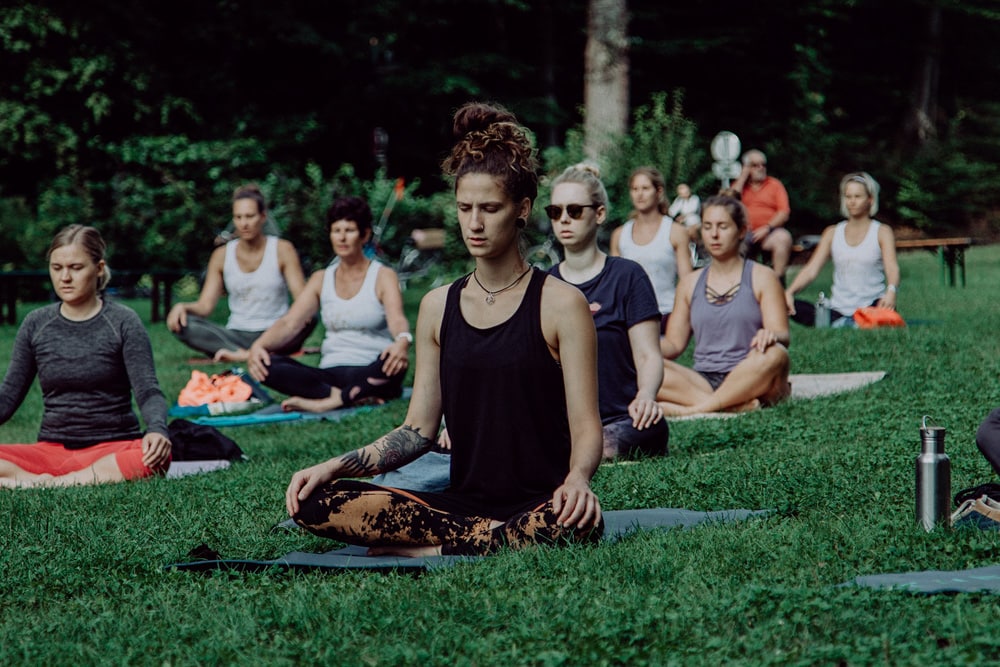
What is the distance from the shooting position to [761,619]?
351cm

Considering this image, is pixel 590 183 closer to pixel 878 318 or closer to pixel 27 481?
pixel 27 481

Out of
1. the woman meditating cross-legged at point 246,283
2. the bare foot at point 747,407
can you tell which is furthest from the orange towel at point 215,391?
the bare foot at point 747,407

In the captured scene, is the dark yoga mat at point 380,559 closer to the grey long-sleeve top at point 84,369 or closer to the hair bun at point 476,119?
the hair bun at point 476,119

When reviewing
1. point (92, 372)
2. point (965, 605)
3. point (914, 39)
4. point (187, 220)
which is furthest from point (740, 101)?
point (965, 605)

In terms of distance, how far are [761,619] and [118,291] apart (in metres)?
19.8

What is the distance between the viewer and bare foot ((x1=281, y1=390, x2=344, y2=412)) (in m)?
9.67

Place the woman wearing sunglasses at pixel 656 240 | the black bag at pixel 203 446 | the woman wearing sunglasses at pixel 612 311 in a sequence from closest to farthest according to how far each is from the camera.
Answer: the woman wearing sunglasses at pixel 612 311 → the black bag at pixel 203 446 → the woman wearing sunglasses at pixel 656 240

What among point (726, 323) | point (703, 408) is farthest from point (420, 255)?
point (703, 408)

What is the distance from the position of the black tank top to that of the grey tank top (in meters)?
3.96

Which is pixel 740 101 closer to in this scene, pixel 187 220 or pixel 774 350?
pixel 187 220

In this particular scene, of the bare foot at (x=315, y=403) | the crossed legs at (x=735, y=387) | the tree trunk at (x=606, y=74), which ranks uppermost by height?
the tree trunk at (x=606, y=74)

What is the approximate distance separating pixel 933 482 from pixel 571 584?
1.45 meters

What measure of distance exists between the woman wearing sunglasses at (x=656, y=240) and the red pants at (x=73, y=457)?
5.30m

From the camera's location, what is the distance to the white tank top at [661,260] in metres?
10.8
